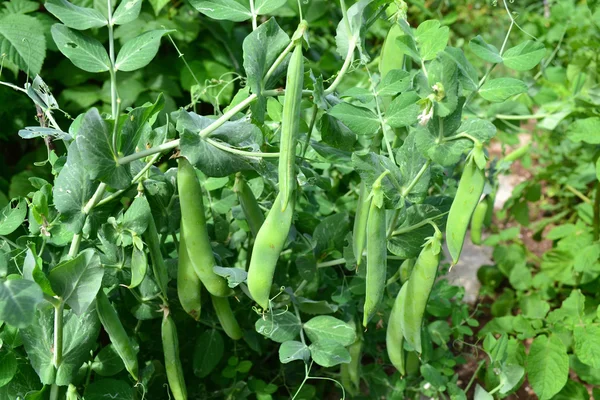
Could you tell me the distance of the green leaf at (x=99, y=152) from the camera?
96 centimetres

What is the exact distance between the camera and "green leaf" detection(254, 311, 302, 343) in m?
1.25

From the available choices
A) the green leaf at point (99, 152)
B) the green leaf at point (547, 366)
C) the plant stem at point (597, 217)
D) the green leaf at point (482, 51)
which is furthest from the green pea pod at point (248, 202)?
the plant stem at point (597, 217)

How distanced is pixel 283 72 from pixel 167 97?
1189 mm

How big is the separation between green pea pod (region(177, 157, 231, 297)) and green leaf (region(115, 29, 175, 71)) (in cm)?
22

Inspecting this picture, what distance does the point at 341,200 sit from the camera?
5.94ft

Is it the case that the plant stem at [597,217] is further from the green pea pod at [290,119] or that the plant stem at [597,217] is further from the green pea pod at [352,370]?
the green pea pod at [290,119]

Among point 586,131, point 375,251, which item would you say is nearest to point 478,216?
point 586,131

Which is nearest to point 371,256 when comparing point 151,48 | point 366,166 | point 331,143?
point 366,166

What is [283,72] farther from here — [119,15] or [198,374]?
[198,374]

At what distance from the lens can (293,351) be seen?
3.95 feet

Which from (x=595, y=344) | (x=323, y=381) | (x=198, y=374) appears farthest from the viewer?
(x=323, y=381)

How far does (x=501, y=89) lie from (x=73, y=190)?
0.73 meters

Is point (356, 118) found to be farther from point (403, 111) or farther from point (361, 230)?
point (361, 230)

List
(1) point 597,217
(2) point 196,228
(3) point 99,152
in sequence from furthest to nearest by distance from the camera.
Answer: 1. (1) point 597,217
2. (2) point 196,228
3. (3) point 99,152
